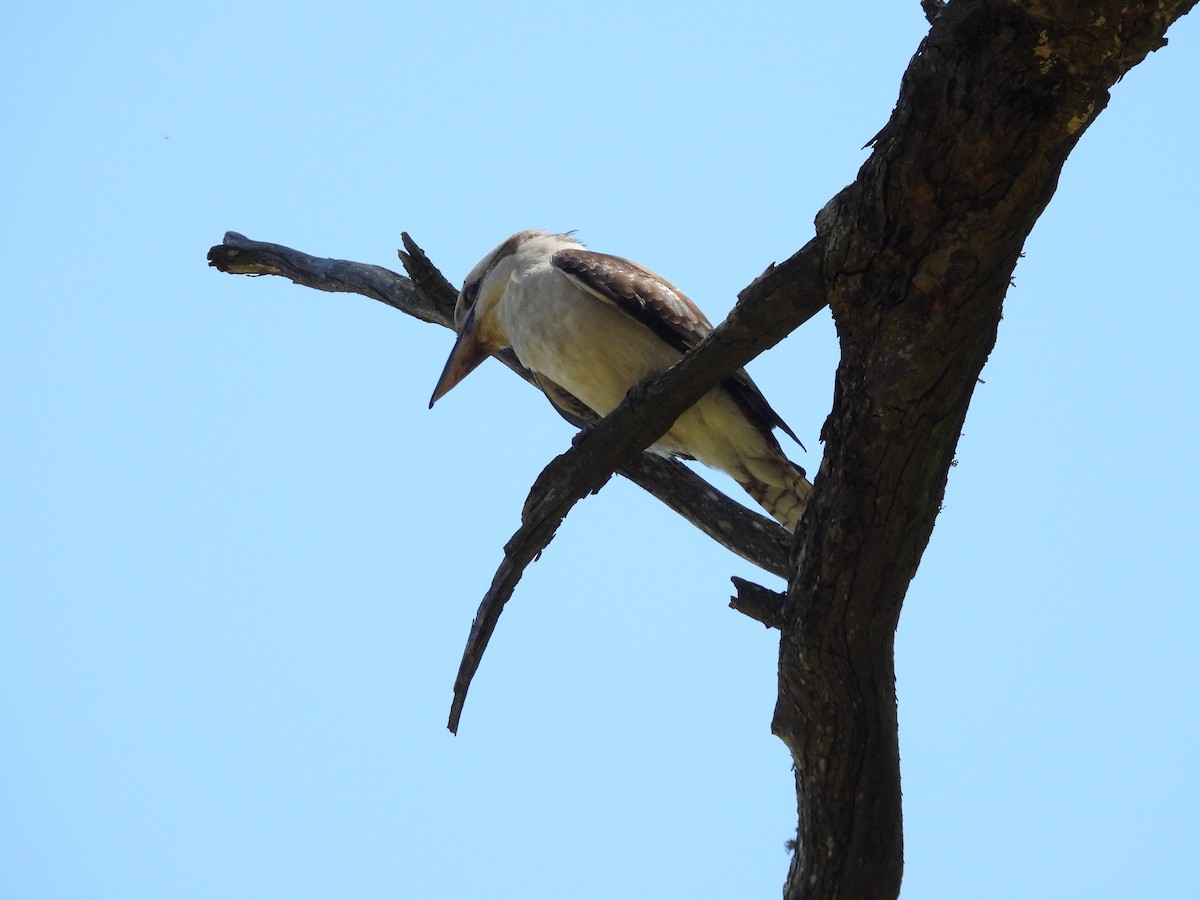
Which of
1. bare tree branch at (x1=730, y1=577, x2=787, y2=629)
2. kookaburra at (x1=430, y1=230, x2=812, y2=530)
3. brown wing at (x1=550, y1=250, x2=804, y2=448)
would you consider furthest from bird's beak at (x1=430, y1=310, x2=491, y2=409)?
bare tree branch at (x1=730, y1=577, x2=787, y2=629)

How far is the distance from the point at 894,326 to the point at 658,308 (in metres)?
2.05

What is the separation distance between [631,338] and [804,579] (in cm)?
199

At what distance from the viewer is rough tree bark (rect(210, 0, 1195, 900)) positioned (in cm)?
240

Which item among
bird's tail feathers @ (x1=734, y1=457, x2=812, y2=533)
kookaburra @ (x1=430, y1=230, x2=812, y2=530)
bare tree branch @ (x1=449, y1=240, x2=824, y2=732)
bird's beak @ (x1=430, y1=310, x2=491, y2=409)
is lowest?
bare tree branch @ (x1=449, y1=240, x2=824, y2=732)

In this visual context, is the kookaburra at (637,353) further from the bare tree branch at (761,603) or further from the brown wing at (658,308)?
the bare tree branch at (761,603)

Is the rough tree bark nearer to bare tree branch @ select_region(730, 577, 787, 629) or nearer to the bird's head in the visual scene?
bare tree branch @ select_region(730, 577, 787, 629)

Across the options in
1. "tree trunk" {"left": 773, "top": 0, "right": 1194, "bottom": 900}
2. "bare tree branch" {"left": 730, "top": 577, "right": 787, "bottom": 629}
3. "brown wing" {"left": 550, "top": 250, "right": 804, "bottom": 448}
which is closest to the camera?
"tree trunk" {"left": 773, "top": 0, "right": 1194, "bottom": 900}

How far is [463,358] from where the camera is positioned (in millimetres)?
5441

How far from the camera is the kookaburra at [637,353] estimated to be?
4688 mm

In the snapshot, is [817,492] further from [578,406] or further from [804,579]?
[578,406]

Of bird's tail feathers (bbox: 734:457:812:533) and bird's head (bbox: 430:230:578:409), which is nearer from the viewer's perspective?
bird's tail feathers (bbox: 734:457:812:533)

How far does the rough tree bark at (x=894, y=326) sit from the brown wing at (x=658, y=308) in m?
1.39

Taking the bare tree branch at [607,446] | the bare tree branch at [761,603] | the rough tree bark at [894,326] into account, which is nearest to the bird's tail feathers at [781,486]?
the bare tree branch at [607,446]

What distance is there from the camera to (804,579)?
2.92 meters
